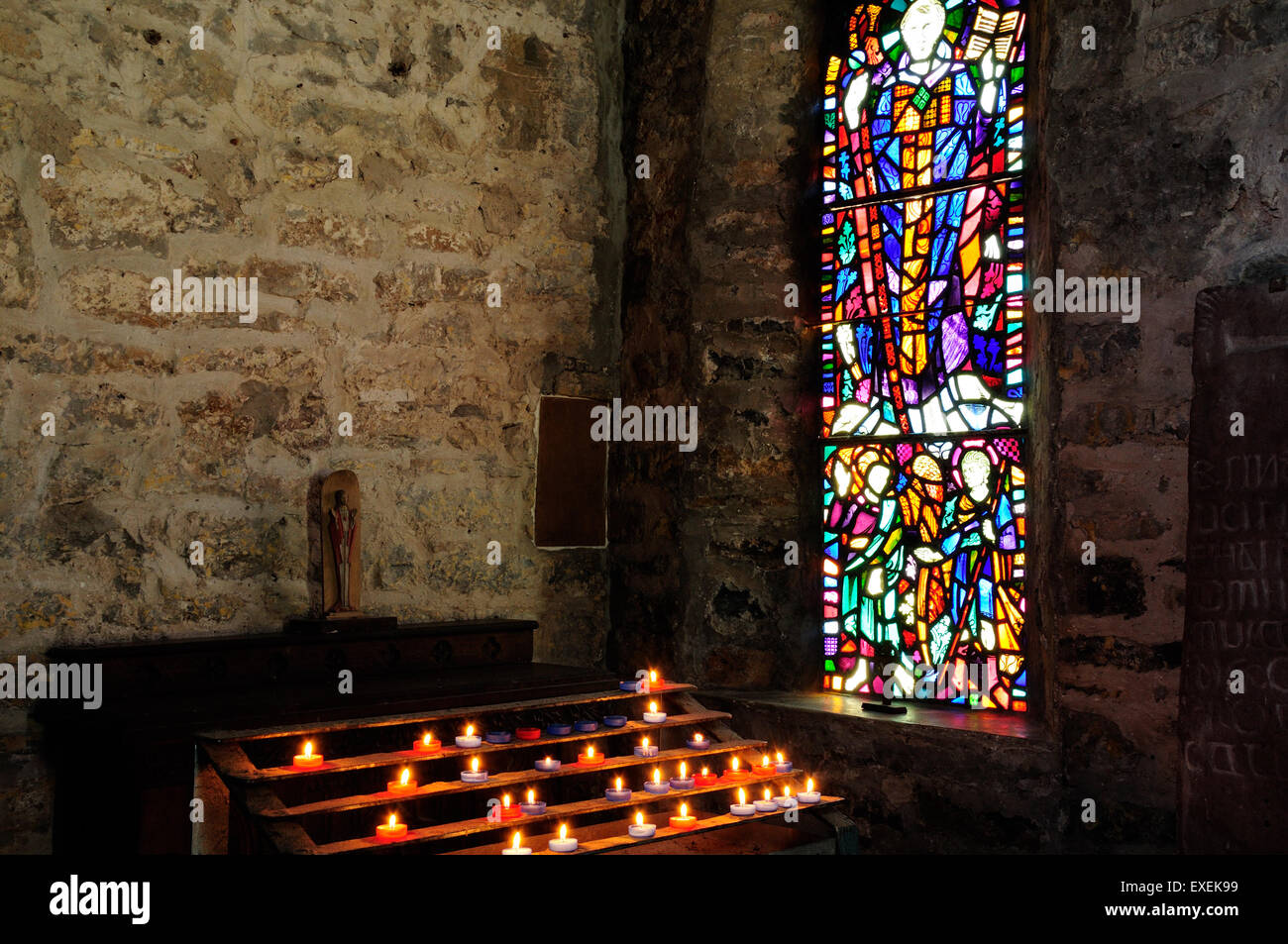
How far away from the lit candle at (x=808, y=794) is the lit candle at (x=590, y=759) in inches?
22.1

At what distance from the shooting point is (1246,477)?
3291mm

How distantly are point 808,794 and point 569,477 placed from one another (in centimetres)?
201

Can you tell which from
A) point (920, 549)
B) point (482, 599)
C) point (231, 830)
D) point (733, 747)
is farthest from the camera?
point (482, 599)

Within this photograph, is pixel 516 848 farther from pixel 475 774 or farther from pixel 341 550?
pixel 341 550

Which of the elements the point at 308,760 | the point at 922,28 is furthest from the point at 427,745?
the point at 922,28

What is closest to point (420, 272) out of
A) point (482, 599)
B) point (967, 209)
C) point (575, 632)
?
point (482, 599)

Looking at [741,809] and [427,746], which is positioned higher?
[427,746]

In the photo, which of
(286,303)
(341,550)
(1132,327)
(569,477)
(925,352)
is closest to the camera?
(1132,327)

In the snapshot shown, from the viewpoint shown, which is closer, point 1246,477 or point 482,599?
point 1246,477

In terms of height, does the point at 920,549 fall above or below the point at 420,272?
below

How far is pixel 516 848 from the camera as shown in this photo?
288cm

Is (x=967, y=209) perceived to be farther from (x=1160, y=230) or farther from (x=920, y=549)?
(x=920, y=549)

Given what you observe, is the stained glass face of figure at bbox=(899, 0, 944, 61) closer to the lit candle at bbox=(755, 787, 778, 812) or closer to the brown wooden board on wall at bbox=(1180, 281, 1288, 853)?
the brown wooden board on wall at bbox=(1180, 281, 1288, 853)

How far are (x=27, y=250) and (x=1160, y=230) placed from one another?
3.43 metres
